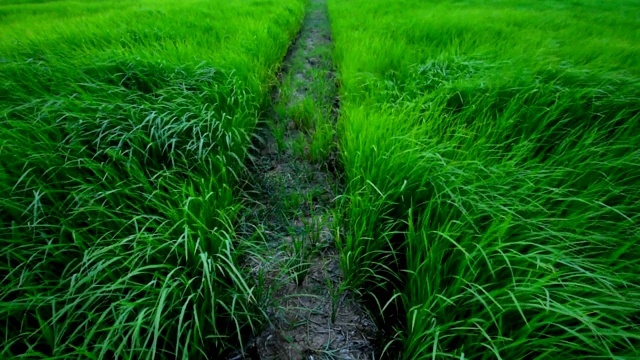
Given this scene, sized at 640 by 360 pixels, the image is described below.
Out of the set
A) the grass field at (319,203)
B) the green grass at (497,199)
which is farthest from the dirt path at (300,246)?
the green grass at (497,199)

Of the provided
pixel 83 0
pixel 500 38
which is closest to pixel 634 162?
pixel 500 38

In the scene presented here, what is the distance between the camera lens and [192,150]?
175 cm

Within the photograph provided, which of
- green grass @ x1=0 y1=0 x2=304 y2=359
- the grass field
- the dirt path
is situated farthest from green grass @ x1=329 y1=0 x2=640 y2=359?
green grass @ x1=0 y1=0 x2=304 y2=359

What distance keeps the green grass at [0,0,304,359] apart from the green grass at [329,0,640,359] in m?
0.70

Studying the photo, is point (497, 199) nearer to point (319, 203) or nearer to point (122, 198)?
point (319, 203)

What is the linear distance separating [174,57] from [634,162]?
3480 millimetres

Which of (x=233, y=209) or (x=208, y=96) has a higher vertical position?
(x=208, y=96)

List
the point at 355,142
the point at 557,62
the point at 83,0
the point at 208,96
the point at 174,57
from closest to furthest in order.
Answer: the point at 355,142 < the point at 208,96 < the point at 174,57 < the point at 557,62 < the point at 83,0

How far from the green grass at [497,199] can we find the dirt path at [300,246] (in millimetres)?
142

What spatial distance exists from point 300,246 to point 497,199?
1014mm

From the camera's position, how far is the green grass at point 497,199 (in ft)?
3.10

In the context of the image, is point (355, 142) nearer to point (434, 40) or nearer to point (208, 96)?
point (208, 96)

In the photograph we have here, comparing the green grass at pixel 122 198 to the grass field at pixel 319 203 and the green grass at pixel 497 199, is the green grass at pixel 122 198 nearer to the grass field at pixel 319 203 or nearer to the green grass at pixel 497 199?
the grass field at pixel 319 203

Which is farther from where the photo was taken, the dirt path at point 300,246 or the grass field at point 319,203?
the dirt path at point 300,246
